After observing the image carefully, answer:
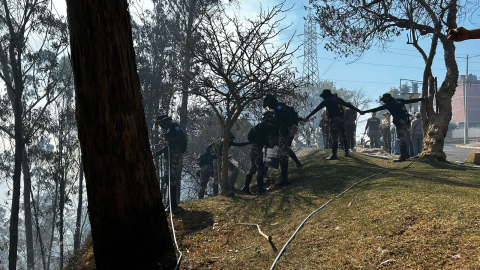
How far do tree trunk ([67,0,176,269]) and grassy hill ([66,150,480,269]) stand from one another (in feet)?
3.80

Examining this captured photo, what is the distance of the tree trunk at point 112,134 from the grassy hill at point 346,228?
1.16 m

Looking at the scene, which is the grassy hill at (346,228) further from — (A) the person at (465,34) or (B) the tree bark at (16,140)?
(B) the tree bark at (16,140)

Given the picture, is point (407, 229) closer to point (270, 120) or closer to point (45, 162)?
point (270, 120)

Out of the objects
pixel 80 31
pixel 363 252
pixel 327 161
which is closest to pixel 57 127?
pixel 327 161

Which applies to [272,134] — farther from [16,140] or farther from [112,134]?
[16,140]

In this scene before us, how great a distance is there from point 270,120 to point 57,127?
1267 centimetres

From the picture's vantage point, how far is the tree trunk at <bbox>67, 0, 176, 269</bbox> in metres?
3.09

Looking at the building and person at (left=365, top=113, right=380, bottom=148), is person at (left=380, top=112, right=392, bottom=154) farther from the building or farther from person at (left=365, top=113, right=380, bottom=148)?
the building

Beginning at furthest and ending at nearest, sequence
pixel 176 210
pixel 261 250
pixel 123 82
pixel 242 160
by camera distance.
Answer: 1. pixel 242 160
2. pixel 176 210
3. pixel 261 250
4. pixel 123 82

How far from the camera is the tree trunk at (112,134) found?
122 inches

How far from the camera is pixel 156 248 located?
3459 millimetres

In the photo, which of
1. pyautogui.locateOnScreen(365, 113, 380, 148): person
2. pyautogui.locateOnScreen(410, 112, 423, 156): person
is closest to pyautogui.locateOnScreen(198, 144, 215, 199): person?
pyautogui.locateOnScreen(410, 112, 423, 156): person

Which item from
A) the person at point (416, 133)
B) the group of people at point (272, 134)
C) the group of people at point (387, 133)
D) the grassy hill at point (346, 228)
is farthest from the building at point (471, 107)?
the grassy hill at point (346, 228)

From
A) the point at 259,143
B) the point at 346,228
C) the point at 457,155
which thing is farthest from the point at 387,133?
the point at 346,228
